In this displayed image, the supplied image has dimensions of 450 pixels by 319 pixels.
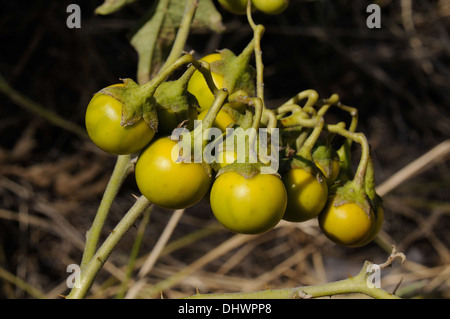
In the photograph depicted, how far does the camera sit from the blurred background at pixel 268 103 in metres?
2.20

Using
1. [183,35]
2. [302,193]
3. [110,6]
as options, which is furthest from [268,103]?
[302,193]

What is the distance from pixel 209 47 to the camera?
2379mm

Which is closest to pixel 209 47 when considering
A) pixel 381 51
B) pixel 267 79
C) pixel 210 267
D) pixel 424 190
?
pixel 267 79

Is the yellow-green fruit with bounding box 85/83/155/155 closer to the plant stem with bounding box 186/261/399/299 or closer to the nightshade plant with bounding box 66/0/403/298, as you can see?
the nightshade plant with bounding box 66/0/403/298

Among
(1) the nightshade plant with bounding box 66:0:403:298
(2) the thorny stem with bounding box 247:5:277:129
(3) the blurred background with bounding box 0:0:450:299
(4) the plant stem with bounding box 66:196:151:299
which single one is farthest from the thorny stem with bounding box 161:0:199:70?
(3) the blurred background with bounding box 0:0:450:299

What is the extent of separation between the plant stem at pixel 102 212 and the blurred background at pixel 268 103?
3.55 ft

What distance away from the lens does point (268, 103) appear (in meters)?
2.49

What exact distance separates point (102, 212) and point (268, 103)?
168 cm

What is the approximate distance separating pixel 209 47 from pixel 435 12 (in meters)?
1.17

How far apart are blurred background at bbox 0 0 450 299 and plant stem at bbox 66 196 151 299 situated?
Result: 115 cm

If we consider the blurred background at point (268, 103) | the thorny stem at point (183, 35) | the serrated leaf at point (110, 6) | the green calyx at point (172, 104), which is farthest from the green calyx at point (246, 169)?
the blurred background at point (268, 103)

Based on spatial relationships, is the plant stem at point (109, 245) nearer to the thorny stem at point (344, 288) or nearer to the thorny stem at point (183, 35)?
the thorny stem at point (344, 288)

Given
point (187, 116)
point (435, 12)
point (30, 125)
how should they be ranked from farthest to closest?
point (435, 12) → point (30, 125) → point (187, 116)
